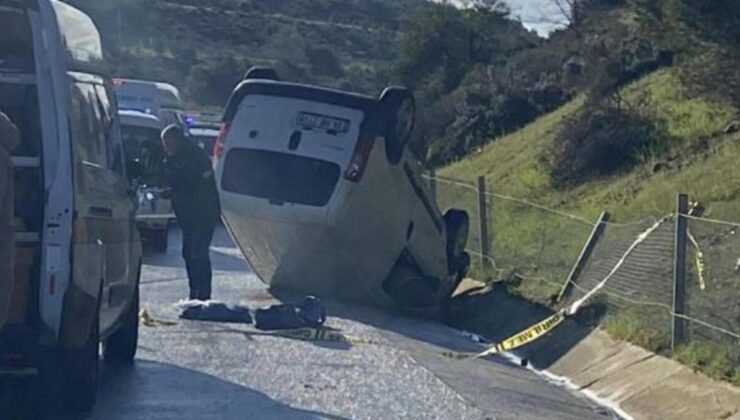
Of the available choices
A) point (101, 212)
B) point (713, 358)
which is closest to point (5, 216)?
point (101, 212)

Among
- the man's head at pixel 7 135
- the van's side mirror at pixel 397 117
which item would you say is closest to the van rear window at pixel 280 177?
the van's side mirror at pixel 397 117

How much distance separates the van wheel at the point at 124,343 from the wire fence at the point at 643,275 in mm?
4274

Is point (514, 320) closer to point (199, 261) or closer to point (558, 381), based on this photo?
point (558, 381)

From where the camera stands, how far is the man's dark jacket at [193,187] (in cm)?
1717

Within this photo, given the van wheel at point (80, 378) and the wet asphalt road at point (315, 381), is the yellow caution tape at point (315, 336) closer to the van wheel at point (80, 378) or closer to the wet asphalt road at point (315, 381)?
the wet asphalt road at point (315, 381)

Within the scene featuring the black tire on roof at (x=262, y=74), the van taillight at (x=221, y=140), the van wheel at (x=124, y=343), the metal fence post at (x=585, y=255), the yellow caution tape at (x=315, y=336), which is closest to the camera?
the van wheel at (x=124, y=343)

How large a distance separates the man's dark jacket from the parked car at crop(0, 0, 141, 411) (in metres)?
5.83

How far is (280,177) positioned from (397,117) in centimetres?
139

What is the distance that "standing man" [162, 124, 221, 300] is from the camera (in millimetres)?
17172

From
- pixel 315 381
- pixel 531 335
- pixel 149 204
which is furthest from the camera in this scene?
Answer: pixel 149 204

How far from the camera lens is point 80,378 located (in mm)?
10484

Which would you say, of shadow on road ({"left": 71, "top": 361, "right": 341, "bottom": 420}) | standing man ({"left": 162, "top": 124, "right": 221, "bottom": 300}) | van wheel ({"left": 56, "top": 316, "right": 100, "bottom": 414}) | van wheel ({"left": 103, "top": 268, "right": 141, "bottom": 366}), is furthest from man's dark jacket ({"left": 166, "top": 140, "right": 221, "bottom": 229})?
van wheel ({"left": 56, "top": 316, "right": 100, "bottom": 414})

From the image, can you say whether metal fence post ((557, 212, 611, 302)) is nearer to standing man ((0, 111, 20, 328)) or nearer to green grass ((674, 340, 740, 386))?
green grass ((674, 340, 740, 386))

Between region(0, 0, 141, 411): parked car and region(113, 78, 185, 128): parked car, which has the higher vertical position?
region(0, 0, 141, 411): parked car
